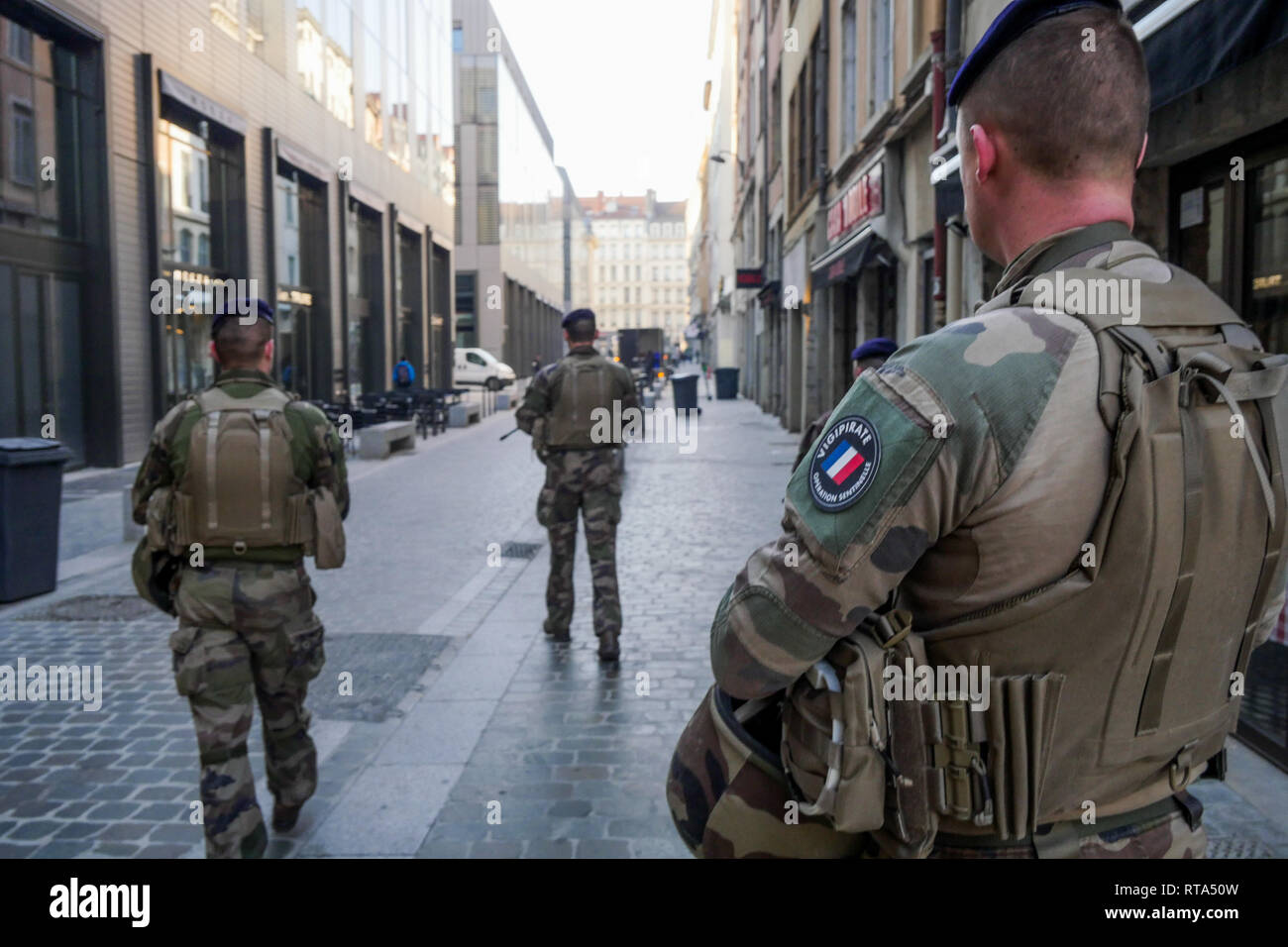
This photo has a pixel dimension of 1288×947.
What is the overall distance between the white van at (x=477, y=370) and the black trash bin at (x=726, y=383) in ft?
31.0

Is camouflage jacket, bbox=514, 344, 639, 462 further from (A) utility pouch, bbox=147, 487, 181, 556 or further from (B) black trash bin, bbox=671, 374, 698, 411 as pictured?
(B) black trash bin, bbox=671, 374, 698, 411

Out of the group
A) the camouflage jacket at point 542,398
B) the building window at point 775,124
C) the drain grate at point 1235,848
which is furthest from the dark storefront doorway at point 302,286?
the drain grate at point 1235,848

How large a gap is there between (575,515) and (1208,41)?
13.5ft

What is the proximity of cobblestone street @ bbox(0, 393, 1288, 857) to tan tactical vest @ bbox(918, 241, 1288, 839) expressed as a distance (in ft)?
8.02

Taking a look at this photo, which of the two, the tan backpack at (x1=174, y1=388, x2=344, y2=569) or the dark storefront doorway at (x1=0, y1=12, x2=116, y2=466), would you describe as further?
the dark storefront doorway at (x1=0, y1=12, x2=116, y2=466)

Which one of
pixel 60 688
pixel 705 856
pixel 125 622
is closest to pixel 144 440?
pixel 125 622

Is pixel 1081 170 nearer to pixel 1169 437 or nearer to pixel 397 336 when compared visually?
pixel 1169 437

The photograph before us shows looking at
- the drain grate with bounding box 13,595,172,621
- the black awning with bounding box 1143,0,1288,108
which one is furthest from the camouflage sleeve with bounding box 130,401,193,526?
the black awning with bounding box 1143,0,1288,108

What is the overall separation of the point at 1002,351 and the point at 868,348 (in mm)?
4002

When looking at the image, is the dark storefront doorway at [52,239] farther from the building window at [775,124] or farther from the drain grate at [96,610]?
the building window at [775,124]

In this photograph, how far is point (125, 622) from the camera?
7117 mm

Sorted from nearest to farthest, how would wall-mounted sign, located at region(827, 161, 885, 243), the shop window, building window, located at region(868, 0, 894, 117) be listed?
the shop window → wall-mounted sign, located at region(827, 161, 885, 243) → building window, located at region(868, 0, 894, 117)

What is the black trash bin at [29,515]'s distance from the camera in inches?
293

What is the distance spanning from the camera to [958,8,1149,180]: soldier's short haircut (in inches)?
62.1
